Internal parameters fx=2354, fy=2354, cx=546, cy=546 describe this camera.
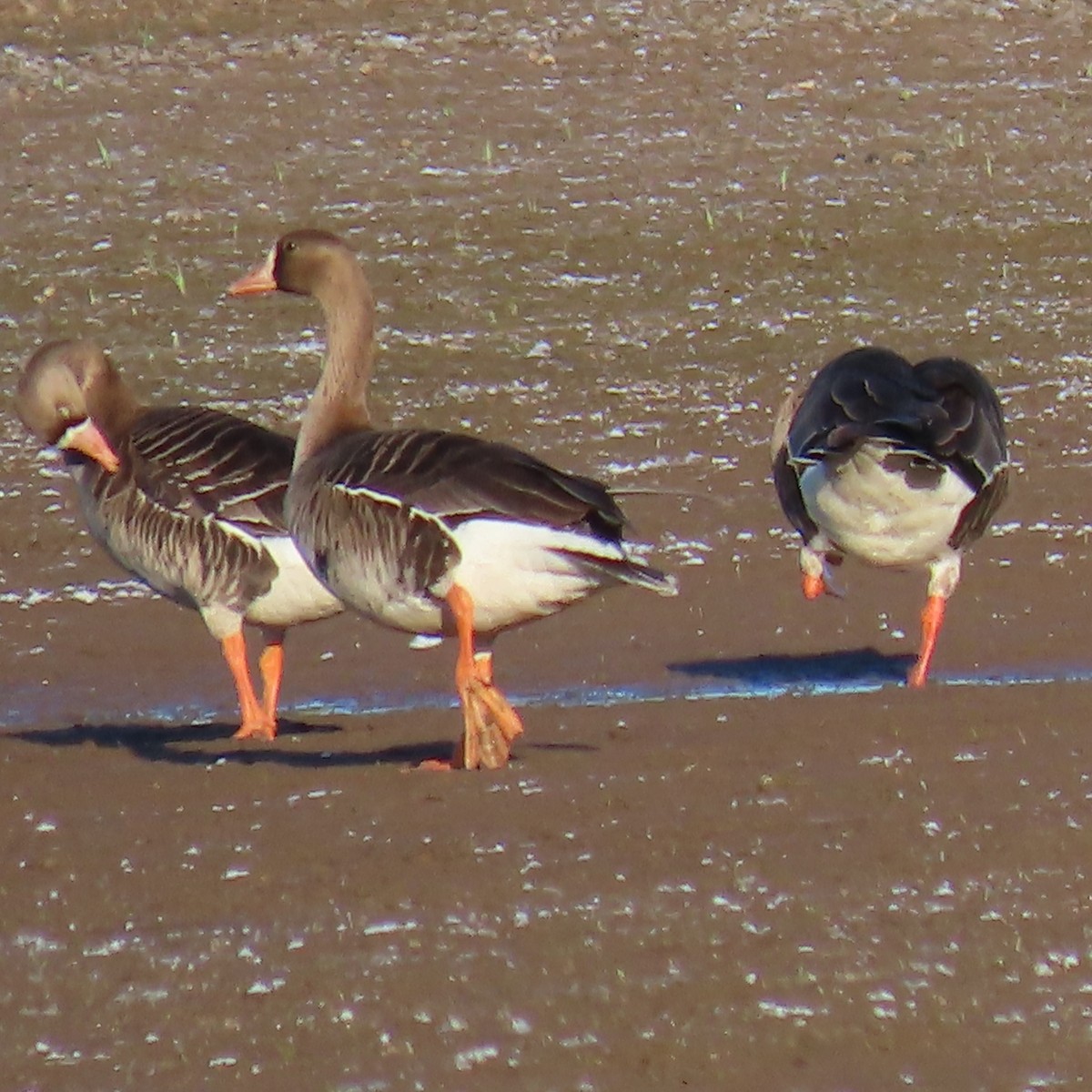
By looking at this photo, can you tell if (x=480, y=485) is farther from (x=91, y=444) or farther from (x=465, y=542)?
(x=91, y=444)

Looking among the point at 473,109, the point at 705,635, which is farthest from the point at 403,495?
the point at 473,109

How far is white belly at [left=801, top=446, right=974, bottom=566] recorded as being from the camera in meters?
8.43

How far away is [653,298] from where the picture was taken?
13531 mm

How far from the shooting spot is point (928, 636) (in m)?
8.84

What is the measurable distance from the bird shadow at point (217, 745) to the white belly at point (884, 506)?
1821mm

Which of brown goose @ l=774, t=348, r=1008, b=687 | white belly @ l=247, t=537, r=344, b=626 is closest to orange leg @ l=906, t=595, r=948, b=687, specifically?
brown goose @ l=774, t=348, r=1008, b=687

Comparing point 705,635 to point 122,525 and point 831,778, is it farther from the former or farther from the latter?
point 831,778

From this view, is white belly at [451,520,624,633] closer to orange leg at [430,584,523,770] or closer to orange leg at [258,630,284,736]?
orange leg at [430,584,523,770]

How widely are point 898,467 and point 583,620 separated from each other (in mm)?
2144

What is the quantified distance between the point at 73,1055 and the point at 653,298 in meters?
9.19

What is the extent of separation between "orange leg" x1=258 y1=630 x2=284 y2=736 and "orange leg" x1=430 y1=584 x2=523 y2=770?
1509 mm

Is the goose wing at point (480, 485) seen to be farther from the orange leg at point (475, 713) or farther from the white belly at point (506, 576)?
the orange leg at point (475, 713)

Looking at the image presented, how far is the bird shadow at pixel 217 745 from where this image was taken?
7.51 meters

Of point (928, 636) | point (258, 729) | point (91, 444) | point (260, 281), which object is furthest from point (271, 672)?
point (928, 636)
